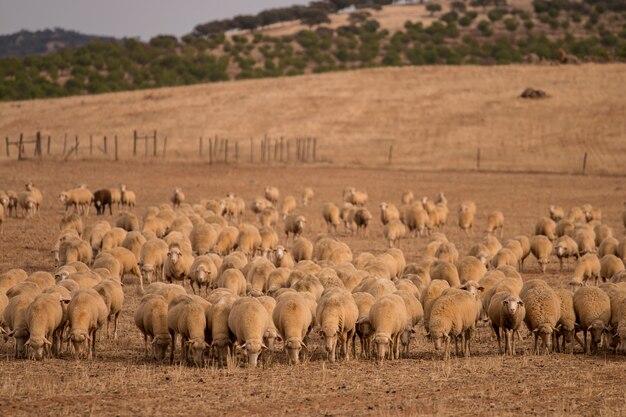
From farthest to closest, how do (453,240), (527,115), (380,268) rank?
Result: (527,115) < (453,240) < (380,268)

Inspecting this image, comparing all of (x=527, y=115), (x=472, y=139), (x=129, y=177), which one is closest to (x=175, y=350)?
(x=129, y=177)

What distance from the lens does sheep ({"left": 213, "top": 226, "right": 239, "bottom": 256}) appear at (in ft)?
83.0

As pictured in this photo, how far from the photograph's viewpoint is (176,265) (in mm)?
21062

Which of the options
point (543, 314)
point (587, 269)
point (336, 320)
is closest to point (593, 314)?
point (543, 314)

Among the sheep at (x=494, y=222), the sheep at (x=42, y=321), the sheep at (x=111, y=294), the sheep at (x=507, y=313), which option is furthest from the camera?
the sheep at (x=494, y=222)

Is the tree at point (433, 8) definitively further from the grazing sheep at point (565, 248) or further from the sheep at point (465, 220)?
the grazing sheep at point (565, 248)

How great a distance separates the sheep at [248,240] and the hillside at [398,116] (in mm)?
34527

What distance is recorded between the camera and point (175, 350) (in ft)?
53.2

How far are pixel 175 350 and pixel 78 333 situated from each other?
6.37 ft

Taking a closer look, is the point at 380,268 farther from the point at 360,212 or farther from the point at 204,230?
the point at 360,212

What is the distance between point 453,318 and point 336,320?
196cm

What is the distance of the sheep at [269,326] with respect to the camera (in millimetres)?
14895

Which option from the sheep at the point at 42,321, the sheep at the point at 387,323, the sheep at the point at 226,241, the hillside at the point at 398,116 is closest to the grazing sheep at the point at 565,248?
the sheep at the point at 226,241

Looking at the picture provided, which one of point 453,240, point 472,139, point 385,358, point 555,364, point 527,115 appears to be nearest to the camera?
point 555,364
